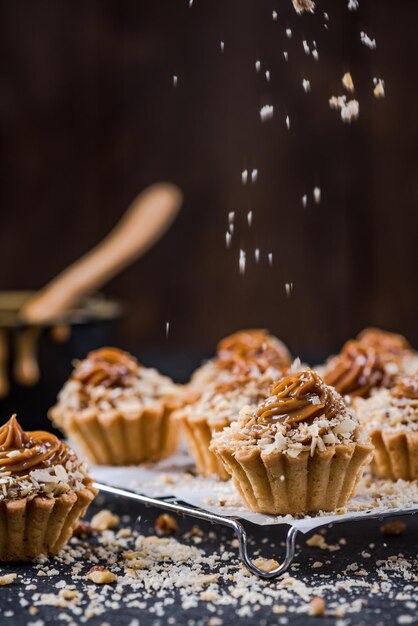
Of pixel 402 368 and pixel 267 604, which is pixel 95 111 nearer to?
pixel 402 368

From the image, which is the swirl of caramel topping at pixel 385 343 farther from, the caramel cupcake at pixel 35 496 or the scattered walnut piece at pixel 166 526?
the caramel cupcake at pixel 35 496

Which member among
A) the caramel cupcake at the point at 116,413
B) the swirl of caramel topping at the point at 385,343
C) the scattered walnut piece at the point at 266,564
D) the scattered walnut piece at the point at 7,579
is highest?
the swirl of caramel topping at the point at 385,343

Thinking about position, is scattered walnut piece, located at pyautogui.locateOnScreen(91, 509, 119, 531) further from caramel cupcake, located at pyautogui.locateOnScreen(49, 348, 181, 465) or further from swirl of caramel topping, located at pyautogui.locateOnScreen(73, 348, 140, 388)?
swirl of caramel topping, located at pyautogui.locateOnScreen(73, 348, 140, 388)

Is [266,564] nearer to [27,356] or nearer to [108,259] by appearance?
[27,356]

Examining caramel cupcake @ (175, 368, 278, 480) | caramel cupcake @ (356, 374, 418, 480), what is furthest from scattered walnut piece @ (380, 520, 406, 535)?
caramel cupcake @ (175, 368, 278, 480)

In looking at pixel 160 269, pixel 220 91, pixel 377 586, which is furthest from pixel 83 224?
pixel 377 586

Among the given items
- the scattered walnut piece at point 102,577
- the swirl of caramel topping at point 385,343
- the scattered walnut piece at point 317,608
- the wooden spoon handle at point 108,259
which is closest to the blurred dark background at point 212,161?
the wooden spoon handle at point 108,259
